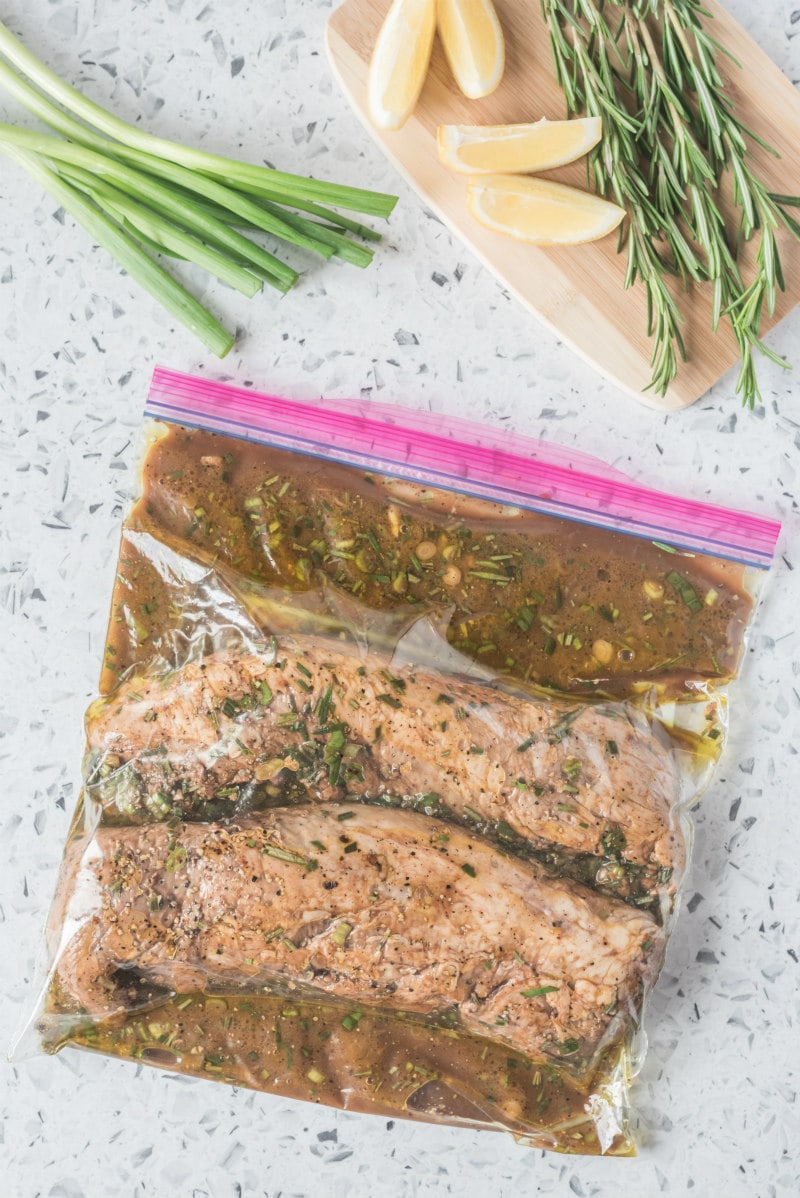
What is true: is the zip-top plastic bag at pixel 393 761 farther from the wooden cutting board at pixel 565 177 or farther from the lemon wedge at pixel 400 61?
the lemon wedge at pixel 400 61

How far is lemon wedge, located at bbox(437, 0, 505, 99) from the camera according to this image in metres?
2.18

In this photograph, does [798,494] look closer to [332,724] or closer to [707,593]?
[707,593]

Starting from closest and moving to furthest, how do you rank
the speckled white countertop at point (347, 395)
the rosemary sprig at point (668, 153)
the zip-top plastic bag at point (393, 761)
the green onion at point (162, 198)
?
the zip-top plastic bag at point (393, 761)
the rosemary sprig at point (668, 153)
the green onion at point (162, 198)
the speckled white countertop at point (347, 395)

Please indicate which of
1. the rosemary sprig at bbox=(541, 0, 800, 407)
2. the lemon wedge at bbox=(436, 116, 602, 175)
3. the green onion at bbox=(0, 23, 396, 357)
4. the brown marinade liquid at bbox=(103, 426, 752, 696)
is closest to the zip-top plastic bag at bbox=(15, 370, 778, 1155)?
the brown marinade liquid at bbox=(103, 426, 752, 696)

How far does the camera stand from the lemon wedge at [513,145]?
2193 millimetres

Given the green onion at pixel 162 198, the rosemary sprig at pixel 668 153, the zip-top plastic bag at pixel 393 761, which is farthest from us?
the green onion at pixel 162 198

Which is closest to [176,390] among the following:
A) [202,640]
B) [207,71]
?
[202,640]

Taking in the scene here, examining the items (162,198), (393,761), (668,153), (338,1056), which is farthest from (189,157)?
(338,1056)

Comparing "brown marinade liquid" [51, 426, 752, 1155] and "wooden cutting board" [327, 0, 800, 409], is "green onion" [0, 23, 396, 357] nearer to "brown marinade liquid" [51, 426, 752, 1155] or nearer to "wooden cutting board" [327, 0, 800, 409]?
"wooden cutting board" [327, 0, 800, 409]

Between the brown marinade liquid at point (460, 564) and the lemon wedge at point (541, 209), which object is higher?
the lemon wedge at point (541, 209)

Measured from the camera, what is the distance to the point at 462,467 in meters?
2.34

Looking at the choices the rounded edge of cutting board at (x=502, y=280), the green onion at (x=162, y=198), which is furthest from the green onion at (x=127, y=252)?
the rounded edge of cutting board at (x=502, y=280)

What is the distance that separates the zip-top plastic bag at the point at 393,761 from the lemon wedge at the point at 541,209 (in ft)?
1.65

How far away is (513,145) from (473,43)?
26cm
